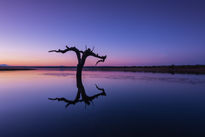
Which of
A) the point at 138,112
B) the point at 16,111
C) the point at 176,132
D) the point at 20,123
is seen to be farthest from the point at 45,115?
the point at 176,132

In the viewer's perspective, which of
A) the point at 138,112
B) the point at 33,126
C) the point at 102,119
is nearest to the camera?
the point at 33,126

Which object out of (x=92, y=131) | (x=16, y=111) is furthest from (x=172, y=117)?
(x=16, y=111)

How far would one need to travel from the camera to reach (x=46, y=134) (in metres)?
5.03

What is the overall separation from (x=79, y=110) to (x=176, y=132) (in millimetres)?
4597

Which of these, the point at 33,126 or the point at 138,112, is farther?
the point at 138,112

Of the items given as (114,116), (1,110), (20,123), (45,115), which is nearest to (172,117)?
(114,116)

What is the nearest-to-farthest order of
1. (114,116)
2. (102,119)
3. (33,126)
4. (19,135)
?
(19,135), (33,126), (102,119), (114,116)

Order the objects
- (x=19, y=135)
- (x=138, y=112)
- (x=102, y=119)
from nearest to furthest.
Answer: (x=19, y=135) < (x=102, y=119) < (x=138, y=112)

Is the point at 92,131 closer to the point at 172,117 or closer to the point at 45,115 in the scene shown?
the point at 45,115

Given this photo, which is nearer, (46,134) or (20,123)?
(46,134)

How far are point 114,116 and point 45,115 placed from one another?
10.6ft

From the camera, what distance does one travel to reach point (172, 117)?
6.82m

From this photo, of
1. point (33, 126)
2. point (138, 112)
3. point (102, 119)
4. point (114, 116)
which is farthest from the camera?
point (138, 112)

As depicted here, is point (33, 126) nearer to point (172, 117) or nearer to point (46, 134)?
point (46, 134)
